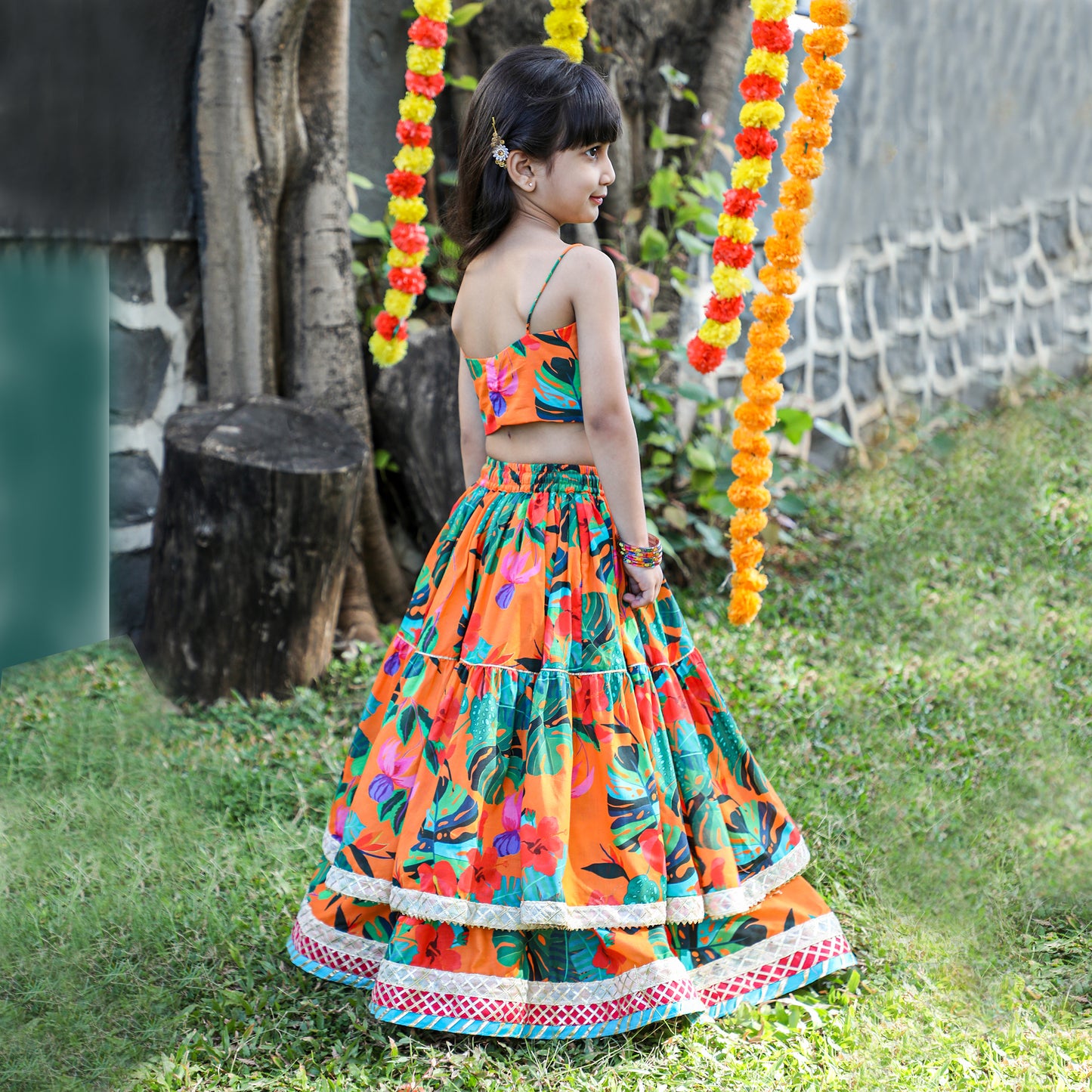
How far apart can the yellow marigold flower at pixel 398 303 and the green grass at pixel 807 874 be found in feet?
4.01

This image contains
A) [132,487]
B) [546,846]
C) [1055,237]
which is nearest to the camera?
[546,846]

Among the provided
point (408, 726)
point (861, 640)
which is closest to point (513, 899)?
point (408, 726)

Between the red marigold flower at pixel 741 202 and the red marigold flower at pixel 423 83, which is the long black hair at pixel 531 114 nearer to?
the red marigold flower at pixel 741 202

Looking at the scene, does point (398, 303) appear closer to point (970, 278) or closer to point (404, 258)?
point (404, 258)

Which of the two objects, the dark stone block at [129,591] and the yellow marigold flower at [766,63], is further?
the dark stone block at [129,591]

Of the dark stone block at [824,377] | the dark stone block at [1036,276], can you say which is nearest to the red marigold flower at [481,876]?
the dark stone block at [824,377]

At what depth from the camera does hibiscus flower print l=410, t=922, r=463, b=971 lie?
2.04m

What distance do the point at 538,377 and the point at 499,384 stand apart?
0.09 meters

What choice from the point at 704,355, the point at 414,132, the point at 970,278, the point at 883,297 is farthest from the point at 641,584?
the point at 970,278

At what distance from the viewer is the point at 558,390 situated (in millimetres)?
2135

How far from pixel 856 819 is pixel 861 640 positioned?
1370 mm

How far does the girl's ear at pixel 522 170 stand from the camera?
2104 millimetres

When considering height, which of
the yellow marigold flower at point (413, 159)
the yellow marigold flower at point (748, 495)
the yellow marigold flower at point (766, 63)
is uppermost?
the yellow marigold flower at point (766, 63)

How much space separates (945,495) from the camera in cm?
555
